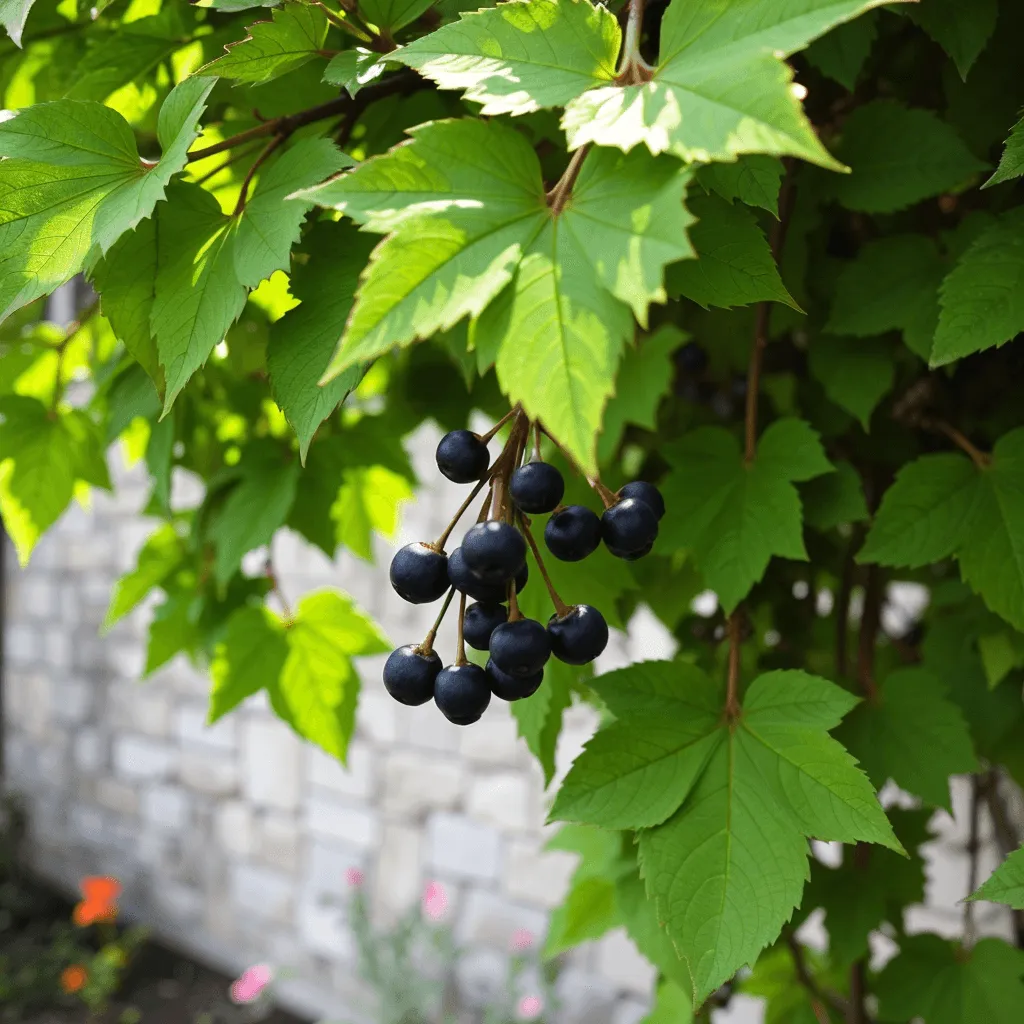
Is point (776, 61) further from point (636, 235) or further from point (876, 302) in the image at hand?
point (876, 302)

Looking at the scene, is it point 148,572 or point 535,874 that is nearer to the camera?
point 148,572

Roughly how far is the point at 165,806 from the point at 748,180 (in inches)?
136

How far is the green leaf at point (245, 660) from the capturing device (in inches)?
31.3

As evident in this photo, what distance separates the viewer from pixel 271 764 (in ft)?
9.86

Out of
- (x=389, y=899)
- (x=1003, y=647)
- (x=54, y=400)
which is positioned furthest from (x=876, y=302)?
(x=389, y=899)

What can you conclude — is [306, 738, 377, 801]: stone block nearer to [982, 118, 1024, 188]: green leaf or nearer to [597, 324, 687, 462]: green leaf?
[597, 324, 687, 462]: green leaf

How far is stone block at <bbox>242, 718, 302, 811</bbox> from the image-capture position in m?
2.96

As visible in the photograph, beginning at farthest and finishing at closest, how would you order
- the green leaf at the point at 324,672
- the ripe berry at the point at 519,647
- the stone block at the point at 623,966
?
1. the stone block at the point at 623,966
2. the green leaf at the point at 324,672
3. the ripe berry at the point at 519,647

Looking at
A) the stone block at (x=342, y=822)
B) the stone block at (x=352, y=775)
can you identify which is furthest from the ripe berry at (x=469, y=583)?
the stone block at (x=342, y=822)

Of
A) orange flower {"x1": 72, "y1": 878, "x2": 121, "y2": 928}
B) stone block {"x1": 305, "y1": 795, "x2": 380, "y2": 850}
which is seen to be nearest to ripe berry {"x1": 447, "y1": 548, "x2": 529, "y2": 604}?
stone block {"x1": 305, "y1": 795, "x2": 380, "y2": 850}

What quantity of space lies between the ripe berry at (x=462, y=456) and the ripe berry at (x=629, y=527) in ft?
0.22

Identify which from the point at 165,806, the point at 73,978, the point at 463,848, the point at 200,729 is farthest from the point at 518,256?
the point at 165,806

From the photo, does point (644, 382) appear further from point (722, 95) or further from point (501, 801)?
point (501, 801)

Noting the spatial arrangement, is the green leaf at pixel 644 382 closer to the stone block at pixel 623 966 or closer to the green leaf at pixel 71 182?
the green leaf at pixel 71 182
